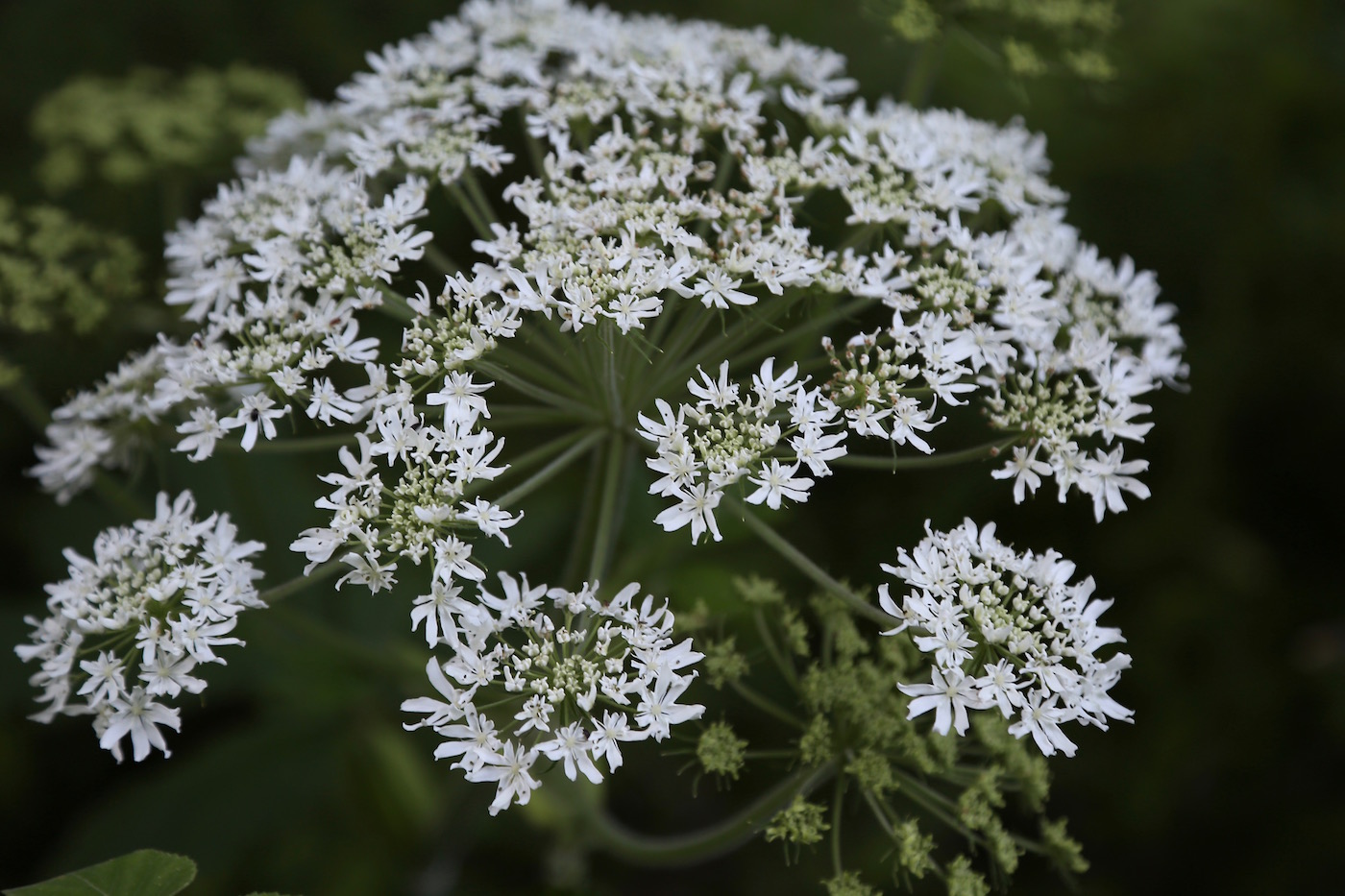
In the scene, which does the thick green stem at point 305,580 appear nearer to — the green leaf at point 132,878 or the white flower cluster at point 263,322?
the white flower cluster at point 263,322

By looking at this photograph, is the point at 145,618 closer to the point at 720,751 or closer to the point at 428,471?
the point at 428,471

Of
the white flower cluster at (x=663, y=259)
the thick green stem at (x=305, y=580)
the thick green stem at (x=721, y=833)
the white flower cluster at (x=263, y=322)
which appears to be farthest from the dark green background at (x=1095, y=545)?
the thick green stem at (x=305, y=580)

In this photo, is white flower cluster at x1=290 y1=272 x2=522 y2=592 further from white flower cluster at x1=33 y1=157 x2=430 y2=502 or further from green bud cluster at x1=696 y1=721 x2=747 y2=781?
green bud cluster at x1=696 y1=721 x2=747 y2=781

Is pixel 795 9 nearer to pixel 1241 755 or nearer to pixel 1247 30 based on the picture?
pixel 1247 30

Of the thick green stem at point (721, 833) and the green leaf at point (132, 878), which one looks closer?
the green leaf at point (132, 878)

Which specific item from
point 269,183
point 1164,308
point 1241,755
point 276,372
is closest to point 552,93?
point 269,183

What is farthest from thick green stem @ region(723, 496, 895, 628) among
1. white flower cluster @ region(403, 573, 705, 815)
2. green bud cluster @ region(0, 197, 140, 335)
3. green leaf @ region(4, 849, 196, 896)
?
green bud cluster @ region(0, 197, 140, 335)

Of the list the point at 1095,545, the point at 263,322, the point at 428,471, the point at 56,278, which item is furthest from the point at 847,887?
the point at 56,278
